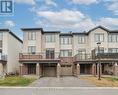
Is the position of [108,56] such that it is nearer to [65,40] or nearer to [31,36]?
[65,40]

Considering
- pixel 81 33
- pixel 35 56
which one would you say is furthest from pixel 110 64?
pixel 35 56

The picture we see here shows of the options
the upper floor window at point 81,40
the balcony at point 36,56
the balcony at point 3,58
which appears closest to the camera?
the balcony at point 36,56

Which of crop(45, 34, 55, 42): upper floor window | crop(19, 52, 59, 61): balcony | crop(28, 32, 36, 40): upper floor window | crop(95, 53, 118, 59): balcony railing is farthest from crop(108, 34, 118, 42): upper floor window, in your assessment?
crop(28, 32, 36, 40): upper floor window

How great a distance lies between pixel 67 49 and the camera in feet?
179

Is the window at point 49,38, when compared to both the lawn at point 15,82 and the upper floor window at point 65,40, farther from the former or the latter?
the lawn at point 15,82

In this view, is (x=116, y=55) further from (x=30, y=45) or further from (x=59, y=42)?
(x=30, y=45)

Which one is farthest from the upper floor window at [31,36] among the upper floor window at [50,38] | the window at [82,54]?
the window at [82,54]

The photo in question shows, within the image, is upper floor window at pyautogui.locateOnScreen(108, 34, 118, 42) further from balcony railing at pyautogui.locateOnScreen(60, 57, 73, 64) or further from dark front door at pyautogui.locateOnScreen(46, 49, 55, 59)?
dark front door at pyautogui.locateOnScreen(46, 49, 55, 59)

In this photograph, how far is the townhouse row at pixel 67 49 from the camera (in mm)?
49531

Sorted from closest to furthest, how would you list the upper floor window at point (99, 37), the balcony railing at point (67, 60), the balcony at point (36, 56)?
1. the balcony at point (36, 56)
2. the upper floor window at point (99, 37)
3. the balcony railing at point (67, 60)

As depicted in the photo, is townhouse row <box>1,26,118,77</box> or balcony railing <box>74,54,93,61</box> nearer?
balcony railing <box>74,54,93,61</box>

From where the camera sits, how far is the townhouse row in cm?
4953

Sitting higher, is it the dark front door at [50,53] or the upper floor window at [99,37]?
the upper floor window at [99,37]

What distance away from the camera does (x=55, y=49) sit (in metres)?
53.2
